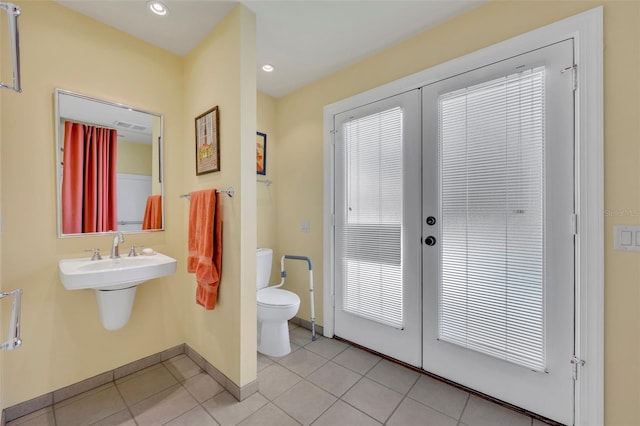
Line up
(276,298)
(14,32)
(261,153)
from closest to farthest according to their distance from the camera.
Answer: (14,32), (276,298), (261,153)

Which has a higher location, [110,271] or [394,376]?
[110,271]

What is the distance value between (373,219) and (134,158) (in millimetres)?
1922

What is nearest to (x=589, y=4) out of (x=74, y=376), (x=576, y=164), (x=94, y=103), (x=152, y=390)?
(x=576, y=164)

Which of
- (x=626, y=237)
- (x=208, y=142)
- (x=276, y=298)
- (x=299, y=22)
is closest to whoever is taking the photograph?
(x=626, y=237)

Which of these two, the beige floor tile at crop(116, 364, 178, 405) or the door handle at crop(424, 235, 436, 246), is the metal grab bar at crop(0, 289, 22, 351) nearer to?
the beige floor tile at crop(116, 364, 178, 405)

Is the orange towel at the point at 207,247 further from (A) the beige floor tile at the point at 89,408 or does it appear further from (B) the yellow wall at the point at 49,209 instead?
(A) the beige floor tile at the point at 89,408

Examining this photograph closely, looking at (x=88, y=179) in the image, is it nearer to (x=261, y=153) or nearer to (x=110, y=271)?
(x=110, y=271)

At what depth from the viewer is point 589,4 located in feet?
4.33

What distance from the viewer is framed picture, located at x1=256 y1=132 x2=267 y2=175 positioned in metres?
2.78

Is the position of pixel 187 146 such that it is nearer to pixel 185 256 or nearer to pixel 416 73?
pixel 185 256

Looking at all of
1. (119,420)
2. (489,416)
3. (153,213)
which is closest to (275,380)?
(119,420)

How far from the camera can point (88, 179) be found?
1.78 m

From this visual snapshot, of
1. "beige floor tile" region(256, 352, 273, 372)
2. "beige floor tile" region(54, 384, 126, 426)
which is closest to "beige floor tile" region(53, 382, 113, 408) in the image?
"beige floor tile" region(54, 384, 126, 426)

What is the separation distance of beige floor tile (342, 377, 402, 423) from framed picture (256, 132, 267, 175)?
2117mm
